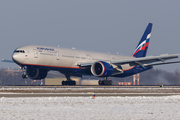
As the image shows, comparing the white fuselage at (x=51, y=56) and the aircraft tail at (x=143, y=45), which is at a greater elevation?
the aircraft tail at (x=143, y=45)

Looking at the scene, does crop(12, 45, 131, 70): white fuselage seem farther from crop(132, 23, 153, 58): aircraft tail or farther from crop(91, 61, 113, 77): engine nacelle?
crop(132, 23, 153, 58): aircraft tail

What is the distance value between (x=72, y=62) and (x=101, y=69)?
14.3 ft

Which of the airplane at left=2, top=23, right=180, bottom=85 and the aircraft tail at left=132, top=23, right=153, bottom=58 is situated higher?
the aircraft tail at left=132, top=23, right=153, bottom=58

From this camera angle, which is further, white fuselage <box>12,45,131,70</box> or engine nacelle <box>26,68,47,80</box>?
engine nacelle <box>26,68,47,80</box>

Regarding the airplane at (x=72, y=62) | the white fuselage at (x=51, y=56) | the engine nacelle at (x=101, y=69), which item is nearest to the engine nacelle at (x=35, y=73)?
the airplane at (x=72, y=62)

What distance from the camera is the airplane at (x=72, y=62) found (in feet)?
131

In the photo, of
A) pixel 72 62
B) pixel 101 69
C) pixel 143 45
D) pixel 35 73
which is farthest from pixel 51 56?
pixel 143 45

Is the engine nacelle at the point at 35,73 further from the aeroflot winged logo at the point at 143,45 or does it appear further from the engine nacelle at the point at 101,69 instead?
the aeroflot winged logo at the point at 143,45

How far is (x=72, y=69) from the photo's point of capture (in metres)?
44.8

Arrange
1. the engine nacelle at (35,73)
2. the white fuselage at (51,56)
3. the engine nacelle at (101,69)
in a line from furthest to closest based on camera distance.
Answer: the engine nacelle at (35,73)
the engine nacelle at (101,69)
the white fuselage at (51,56)

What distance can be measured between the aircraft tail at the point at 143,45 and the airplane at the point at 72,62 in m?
5.80

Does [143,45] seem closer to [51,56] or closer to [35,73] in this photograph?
[35,73]

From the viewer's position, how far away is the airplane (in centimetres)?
3997

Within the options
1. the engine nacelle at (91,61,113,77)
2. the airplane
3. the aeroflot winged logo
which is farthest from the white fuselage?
the aeroflot winged logo
